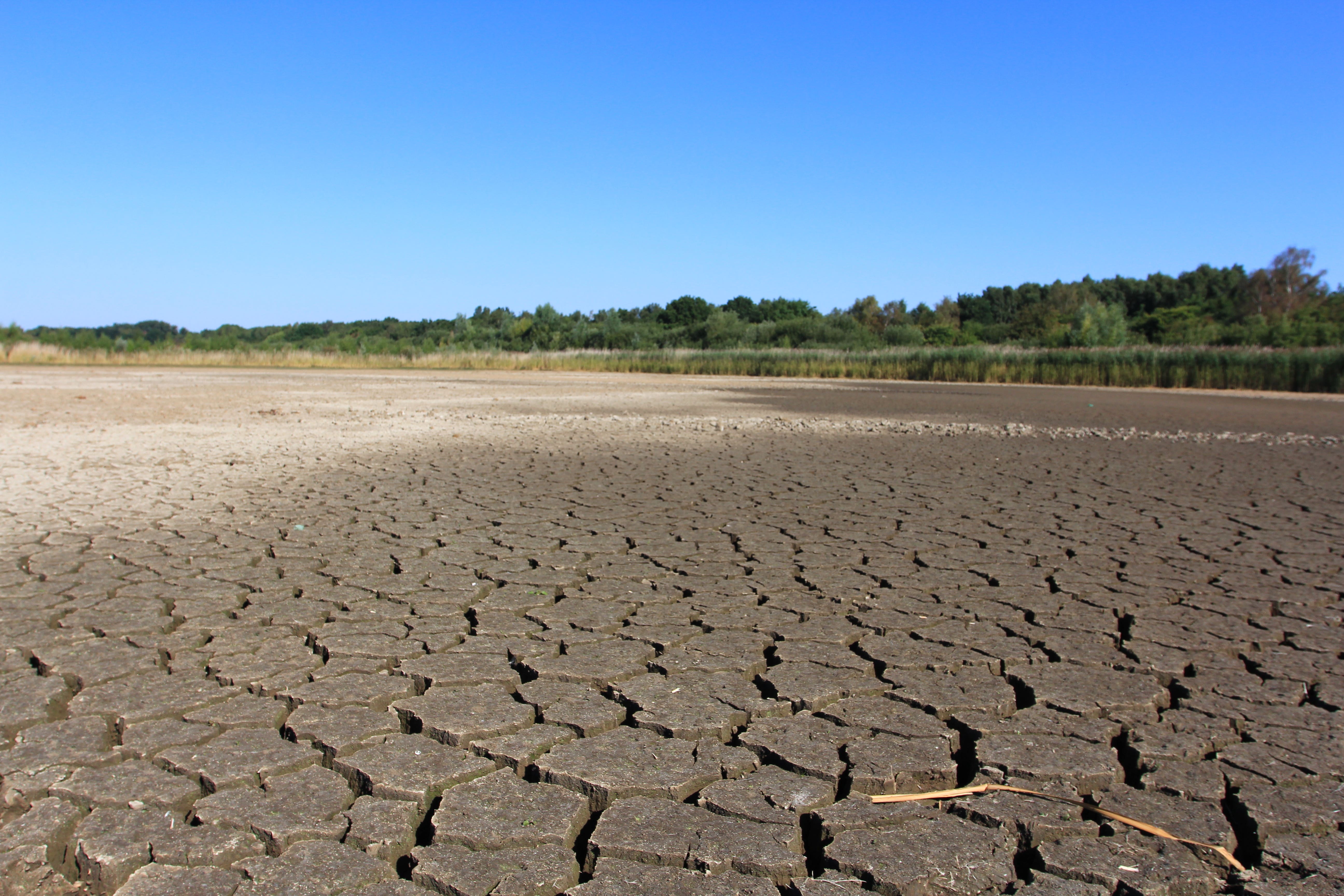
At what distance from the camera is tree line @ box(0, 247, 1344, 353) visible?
130 ft

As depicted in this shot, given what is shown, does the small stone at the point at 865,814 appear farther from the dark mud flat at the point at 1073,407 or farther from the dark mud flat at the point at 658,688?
the dark mud flat at the point at 1073,407

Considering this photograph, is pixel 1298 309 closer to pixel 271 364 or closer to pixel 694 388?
pixel 694 388

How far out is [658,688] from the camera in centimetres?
264

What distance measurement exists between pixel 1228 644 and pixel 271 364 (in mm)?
36810

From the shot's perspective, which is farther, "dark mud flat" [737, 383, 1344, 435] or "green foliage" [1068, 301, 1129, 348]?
"green foliage" [1068, 301, 1129, 348]

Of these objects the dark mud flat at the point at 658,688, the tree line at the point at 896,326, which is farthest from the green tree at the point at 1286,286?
the dark mud flat at the point at 658,688

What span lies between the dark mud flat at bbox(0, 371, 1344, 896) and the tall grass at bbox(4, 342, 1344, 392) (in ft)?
72.3

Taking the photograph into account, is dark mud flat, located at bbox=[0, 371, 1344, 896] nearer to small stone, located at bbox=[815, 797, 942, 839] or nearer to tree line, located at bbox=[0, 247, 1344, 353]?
small stone, located at bbox=[815, 797, 942, 839]

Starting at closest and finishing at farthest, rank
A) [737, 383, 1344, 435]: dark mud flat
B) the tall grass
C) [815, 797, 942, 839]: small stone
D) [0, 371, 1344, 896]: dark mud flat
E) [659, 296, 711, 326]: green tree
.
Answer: [0, 371, 1344, 896]: dark mud flat
[815, 797, 942, 839]: small stone
[737, 383, 1344, 435]: dark mud flat
the tall grass
[659, 296, 711, 326]: green tree

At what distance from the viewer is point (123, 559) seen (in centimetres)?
407

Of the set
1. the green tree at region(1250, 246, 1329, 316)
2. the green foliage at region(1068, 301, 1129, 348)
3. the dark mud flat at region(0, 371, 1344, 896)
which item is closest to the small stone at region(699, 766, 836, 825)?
the dark mud flat at region(0, 371, 1344, 896)

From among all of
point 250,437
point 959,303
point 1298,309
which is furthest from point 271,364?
point 959,303

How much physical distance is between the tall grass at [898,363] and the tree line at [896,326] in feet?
8.02

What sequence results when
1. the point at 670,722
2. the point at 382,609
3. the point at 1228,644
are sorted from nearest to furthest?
the point at 670,722
the point at 1228,644
the point at 382,609
